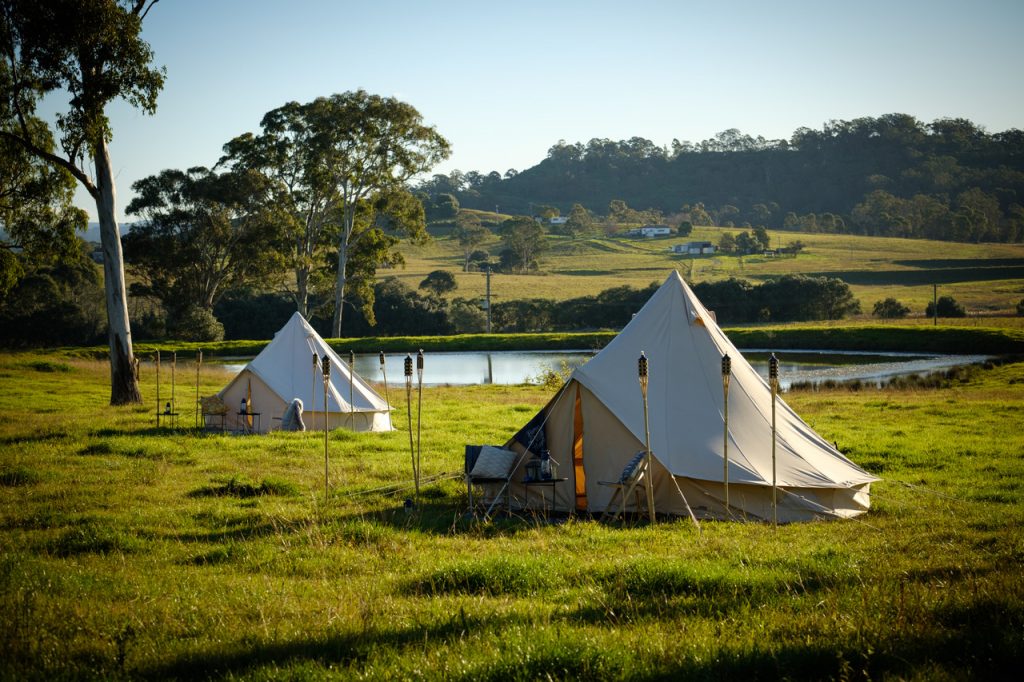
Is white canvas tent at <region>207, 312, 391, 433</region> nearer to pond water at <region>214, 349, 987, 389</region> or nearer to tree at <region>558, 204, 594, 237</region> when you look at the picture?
pond water at <region>214, 349, 987, 389</region>

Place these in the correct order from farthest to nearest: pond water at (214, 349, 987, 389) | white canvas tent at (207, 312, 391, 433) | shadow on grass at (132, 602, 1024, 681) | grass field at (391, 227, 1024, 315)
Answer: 1. grass field at (391, 227, 1024, 315)
2. pond water at (214, 349, 987, 389)
3. white canvas tent at (207, 312, 391, 433)
4. shadow on grass at (132, 602, 1024, 681)

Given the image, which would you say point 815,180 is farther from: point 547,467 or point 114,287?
point 547,467

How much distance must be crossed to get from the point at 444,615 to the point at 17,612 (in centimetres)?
275

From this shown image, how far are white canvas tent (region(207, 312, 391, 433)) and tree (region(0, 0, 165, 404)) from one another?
15.9 ft

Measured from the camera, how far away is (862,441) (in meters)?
15.5

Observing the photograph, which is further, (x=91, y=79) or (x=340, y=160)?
(x=340, y=160)

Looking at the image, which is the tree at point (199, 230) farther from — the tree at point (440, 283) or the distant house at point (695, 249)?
the distant house at point (695, 249)

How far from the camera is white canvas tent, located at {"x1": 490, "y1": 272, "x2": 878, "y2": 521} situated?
10.2m

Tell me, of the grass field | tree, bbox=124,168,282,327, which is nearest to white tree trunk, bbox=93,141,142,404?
tree, bbox=124,168,282,327

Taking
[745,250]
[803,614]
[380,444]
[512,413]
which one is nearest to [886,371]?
[512,413]

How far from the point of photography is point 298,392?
1834 centimetres

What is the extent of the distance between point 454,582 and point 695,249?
106 m

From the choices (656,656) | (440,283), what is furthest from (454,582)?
(440,283)

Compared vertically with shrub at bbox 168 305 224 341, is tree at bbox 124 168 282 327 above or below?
above
